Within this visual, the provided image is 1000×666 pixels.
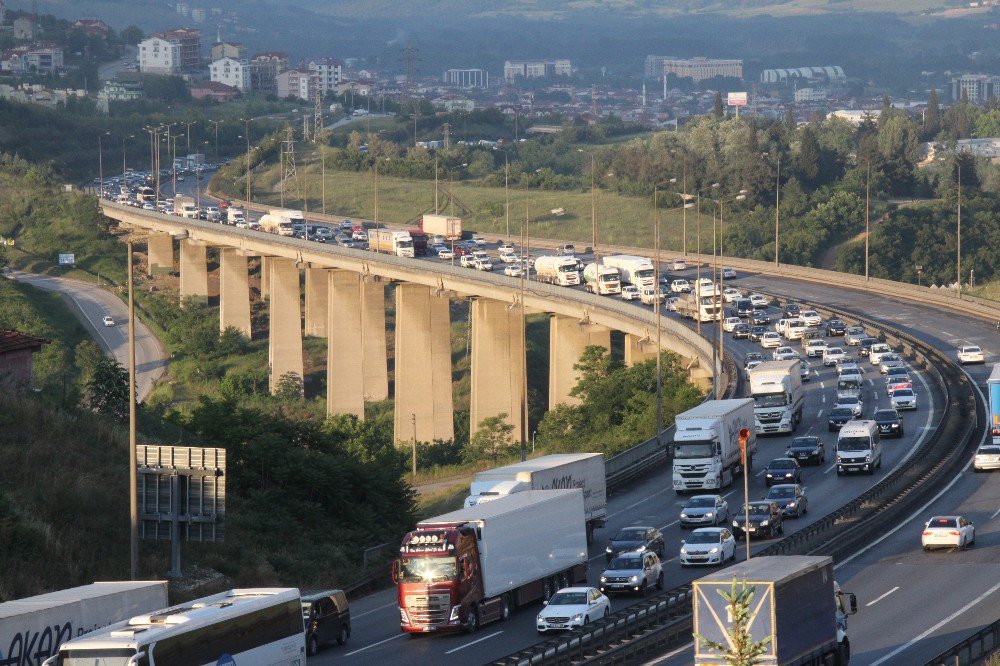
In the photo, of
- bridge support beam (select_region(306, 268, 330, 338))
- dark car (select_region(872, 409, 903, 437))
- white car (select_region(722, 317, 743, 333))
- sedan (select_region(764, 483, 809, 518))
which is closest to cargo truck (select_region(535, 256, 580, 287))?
white car (select_region(722, 317, 743, 333))

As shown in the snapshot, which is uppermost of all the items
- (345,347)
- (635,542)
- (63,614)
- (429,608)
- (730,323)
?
(63,614)

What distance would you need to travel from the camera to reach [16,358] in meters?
55.3

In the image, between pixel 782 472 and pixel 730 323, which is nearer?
pixel 782 472

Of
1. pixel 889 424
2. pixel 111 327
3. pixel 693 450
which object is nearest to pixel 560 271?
pixel 889 424

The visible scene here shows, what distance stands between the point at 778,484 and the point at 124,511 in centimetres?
2253

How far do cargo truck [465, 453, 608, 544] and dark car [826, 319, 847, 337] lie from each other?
145 feet

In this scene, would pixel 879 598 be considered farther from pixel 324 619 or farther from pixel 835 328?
pixel 835 328

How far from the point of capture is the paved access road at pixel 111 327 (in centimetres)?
13262

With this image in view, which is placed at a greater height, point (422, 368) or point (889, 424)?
point (889, 424)

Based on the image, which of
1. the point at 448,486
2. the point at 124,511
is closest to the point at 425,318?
the point at 448,486

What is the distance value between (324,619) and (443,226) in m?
105

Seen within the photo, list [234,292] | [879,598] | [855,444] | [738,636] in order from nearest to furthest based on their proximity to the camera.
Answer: [738,636] → [879,598] → [855,444] → [234,292]

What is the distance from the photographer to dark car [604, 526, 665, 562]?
43.6m

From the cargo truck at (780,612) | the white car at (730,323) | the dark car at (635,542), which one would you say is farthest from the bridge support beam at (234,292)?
the cargo truck at (780,612)
